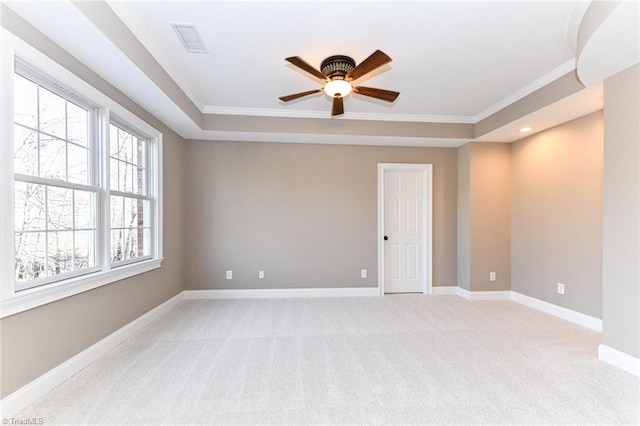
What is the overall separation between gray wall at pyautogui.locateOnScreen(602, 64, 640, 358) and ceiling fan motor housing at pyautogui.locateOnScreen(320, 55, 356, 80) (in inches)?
83.6

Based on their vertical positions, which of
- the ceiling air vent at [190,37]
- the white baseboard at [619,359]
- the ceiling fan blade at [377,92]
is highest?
the ceiling air vent at [190,37]

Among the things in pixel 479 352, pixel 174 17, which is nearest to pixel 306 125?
pixel 174 17

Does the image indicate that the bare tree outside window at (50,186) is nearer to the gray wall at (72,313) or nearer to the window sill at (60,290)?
the window sill at (60,290)

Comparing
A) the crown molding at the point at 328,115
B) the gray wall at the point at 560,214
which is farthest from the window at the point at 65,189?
the gray wall at the point at 560,214

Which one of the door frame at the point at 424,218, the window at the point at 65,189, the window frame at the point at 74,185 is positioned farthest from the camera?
the door frame at the point at 424,218

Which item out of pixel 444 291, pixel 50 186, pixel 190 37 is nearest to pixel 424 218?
pixel 444 291

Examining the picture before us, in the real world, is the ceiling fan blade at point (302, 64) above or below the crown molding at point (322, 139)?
above

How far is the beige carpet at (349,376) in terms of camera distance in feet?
5.67

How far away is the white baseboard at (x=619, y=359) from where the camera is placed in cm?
213

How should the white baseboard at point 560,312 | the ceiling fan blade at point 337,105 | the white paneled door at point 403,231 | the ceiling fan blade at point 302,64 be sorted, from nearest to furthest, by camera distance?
1. the ceiling fan blade at point 302,64
2. the ceiling fan blade at point 337,105
3. the white baseboard at point 560,312
4. the white paneled door at point 403,231

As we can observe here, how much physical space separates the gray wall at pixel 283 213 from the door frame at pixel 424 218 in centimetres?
8

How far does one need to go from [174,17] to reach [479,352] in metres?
3.66

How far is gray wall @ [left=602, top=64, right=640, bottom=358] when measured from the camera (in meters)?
2.13

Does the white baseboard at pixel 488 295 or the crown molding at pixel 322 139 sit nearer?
the crown molding at pixel 322 139
